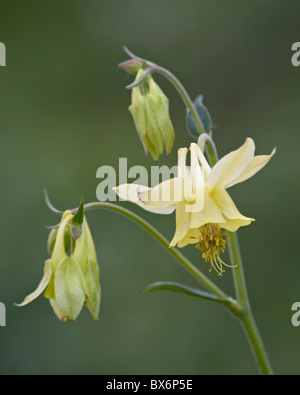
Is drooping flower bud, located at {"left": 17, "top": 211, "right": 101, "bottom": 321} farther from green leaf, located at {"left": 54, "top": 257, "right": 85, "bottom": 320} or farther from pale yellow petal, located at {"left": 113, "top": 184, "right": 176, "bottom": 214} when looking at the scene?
pale yellow petal, located at {"left": 113, "top": 184, "right": 176, "bottom": 214}

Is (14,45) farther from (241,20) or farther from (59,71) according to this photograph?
(241,20)

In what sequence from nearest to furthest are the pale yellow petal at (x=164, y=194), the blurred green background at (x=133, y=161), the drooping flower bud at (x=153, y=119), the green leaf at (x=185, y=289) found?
the pale yellow petal at (x=164, y=194) < the green leaf at (x=185, y=289) < the drooping flower bud at (x=153, y=119) < the blurred green background at (x=133, y=161)

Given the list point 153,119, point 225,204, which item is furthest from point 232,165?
point 153,119

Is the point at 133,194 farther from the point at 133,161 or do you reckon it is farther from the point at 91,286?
the point at 133,161

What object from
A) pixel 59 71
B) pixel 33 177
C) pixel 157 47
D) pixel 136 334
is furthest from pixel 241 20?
pixel 136 334

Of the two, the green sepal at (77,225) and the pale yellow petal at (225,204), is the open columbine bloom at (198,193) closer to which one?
the pale yellow petal at (225,204)

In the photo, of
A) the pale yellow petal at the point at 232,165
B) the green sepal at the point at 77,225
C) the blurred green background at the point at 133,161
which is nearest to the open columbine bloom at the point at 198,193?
the pale yellow petal at the point at 232,165

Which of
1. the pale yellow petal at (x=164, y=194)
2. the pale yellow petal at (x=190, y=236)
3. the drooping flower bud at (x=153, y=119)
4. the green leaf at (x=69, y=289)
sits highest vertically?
the drooping flower bud at (x=153, y=119)
